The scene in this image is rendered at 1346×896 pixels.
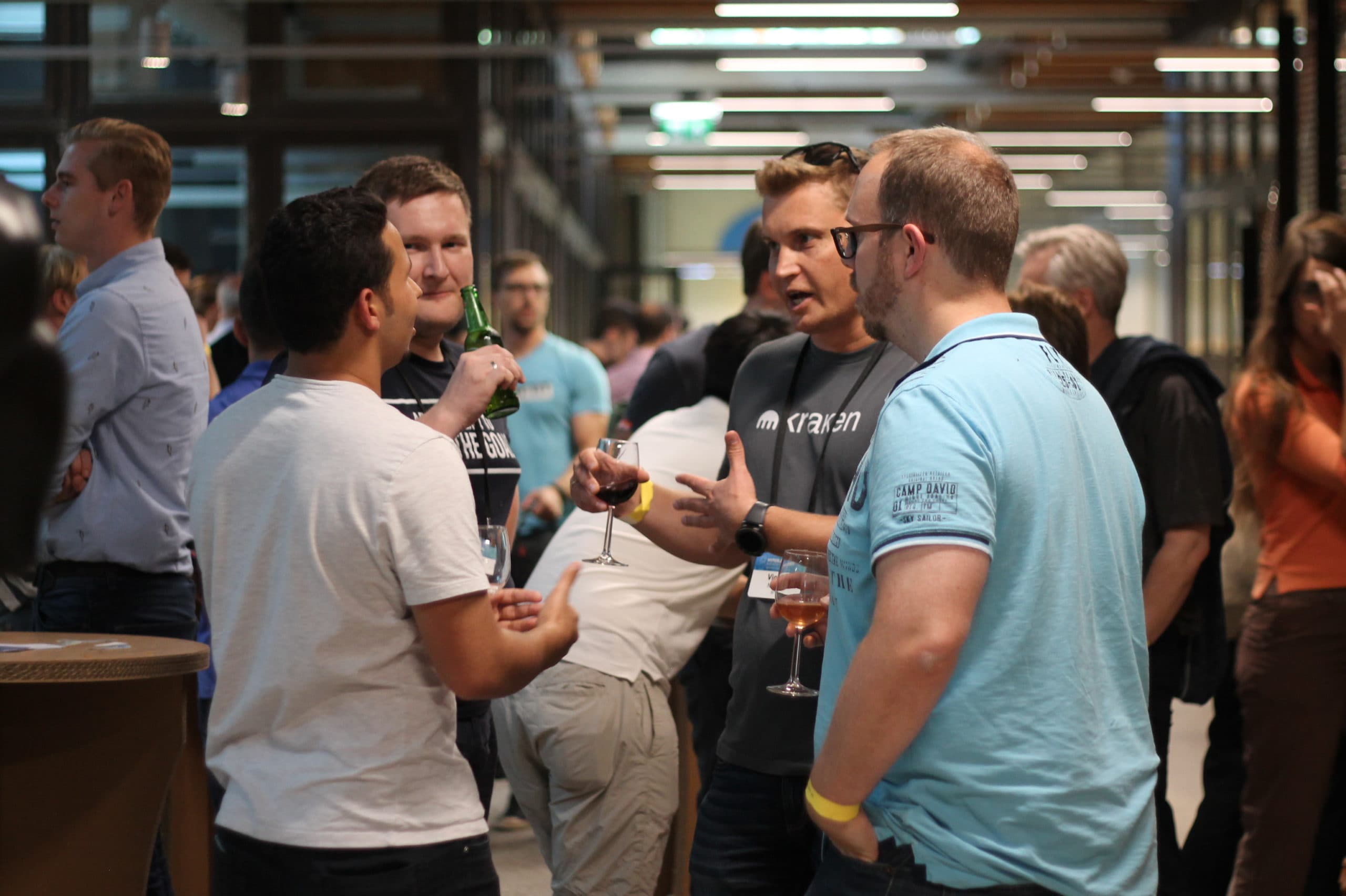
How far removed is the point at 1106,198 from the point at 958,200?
67.4 feet

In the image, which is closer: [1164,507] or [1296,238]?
[1164,507]

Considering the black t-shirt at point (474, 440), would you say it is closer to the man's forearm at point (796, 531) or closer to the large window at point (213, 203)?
the man's forearm at point (796, 531)

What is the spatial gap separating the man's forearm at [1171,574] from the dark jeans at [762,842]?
1301mm

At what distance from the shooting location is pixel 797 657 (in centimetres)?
224

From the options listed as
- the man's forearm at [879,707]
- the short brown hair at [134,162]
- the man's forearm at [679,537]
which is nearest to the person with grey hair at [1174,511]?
the man's forearm at [679,537]

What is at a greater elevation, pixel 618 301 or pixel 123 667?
pixel 618 301

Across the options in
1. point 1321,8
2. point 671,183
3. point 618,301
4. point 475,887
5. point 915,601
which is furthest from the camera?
point 671,183

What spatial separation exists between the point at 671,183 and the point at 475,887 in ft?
Answer: 62.1

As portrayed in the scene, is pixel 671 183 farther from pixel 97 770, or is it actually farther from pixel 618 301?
pixel 97 770

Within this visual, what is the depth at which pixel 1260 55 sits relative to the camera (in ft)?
28.6

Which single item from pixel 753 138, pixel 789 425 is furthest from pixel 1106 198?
pixel 789 425

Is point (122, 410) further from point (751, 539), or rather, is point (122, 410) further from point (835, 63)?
point (835, 63)

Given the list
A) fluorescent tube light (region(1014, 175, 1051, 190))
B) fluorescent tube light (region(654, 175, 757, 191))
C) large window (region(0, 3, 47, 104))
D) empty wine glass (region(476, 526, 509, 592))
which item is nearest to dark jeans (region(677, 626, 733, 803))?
empty wine glass (region(476, 526, 509, 592))

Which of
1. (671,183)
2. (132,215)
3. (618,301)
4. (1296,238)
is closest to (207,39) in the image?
(618,301)
